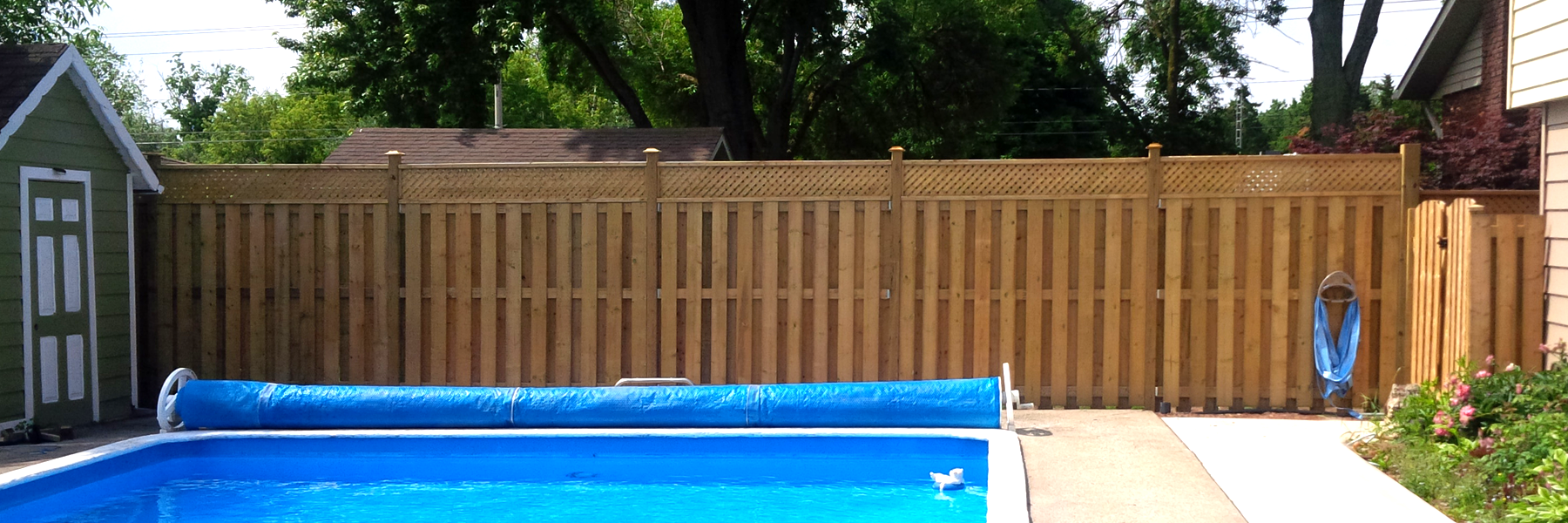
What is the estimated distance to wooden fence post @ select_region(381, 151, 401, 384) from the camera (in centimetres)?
900

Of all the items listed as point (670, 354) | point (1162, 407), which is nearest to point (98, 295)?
point (670, 354)

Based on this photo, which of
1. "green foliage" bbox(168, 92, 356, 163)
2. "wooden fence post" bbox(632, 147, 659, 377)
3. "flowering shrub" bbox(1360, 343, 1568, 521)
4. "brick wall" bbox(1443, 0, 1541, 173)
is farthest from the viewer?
"green foliage" bbox(168, 92, 356, 163)

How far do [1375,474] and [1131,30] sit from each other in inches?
918

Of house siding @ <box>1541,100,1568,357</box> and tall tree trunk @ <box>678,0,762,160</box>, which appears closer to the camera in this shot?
house siding @ <box>1541,100,1568,357</box>

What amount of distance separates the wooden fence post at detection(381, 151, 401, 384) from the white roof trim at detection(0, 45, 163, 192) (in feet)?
4.38

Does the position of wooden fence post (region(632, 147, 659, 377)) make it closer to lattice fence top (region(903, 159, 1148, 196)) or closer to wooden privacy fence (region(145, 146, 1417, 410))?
wooden privacy fence (region(145, 146, 1417, 410))

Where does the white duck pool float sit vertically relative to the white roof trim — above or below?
below

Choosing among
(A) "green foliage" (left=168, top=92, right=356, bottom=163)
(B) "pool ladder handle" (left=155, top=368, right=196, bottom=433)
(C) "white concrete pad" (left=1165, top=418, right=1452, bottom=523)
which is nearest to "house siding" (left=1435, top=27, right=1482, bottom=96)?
(C) "white concrete pad" (left=1165, top=418, right=1452, bottom=523)

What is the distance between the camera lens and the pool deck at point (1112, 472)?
5.44m

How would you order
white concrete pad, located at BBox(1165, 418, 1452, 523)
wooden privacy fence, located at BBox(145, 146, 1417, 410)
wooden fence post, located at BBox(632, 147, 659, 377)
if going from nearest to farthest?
1. white concrete pad, located at BBox(1165, 418, 1452, 523)
2. wooden privacy fence, located at BBox(145, 146, 1417, 410)
3. wooden fence post, located at BBox(632, 147, 659, 377)

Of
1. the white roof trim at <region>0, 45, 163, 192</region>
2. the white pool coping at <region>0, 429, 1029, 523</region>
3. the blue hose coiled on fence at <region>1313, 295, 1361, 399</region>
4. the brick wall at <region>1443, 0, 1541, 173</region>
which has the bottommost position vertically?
the white pool coping at <region>0, 429, 1029, 523</region>

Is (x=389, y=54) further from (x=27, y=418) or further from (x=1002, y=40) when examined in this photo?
(x=1002, y=40)

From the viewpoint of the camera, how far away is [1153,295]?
8406 millimetres

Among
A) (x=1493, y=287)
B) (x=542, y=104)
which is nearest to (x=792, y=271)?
(x=1493, y=287)
